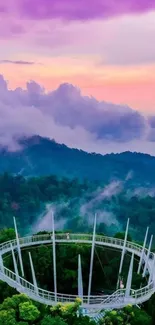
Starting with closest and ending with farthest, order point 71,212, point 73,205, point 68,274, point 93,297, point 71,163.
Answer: point 93,297, point 68,274, point 71,212, point 73,205, point 71,163

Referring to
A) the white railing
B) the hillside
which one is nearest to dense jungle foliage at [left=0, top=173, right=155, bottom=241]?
the hillside

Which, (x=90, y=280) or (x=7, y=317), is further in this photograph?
(x=90, y=280)

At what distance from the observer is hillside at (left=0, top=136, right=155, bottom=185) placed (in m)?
102

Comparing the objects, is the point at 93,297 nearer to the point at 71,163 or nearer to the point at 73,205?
the point at 73,205

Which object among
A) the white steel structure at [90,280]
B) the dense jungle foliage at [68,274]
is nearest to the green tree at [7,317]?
the dense jungle foliage at [68,274]

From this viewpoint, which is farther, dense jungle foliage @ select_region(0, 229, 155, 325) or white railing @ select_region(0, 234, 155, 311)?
white railing @ select_region(0, 234, 155, 311)

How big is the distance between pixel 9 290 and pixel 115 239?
31.5 ft

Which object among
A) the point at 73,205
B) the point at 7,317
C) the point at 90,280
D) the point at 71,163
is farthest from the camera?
the point at 71,163

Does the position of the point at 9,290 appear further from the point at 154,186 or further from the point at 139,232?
the point at 154,186

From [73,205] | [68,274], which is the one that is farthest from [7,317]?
[73,205]

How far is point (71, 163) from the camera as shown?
351ft

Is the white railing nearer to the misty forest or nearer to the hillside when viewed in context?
the misty forest

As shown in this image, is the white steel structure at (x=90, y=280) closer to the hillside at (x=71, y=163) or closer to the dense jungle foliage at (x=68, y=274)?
the dense jungle foliage at (x=68, y=274)

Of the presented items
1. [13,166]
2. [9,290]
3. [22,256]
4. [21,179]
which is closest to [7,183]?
[21,179]
